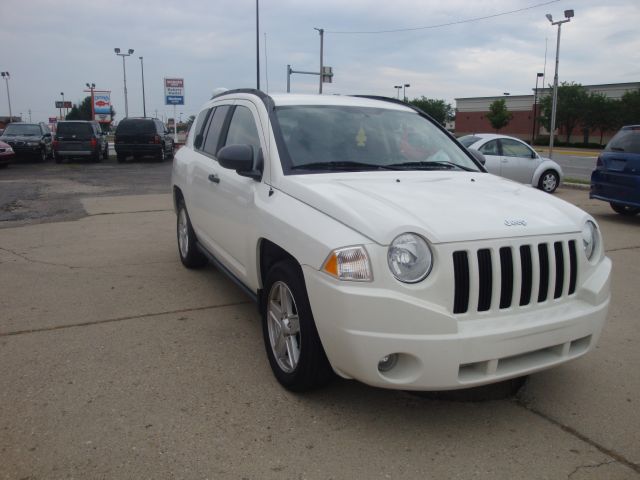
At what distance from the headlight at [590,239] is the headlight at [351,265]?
141 cm

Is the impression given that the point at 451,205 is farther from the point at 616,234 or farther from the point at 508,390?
the point at 616,234

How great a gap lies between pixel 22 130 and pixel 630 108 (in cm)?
5110

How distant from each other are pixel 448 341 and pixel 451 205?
811 mm

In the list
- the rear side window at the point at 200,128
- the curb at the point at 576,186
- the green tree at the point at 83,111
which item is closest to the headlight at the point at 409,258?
the rear side window at the point at 200,128

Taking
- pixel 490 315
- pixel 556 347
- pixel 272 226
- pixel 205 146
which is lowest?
pixel 556 347

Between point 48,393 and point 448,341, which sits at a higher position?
point 448,341

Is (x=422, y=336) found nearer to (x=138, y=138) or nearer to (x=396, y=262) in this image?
(x=396, y=262)

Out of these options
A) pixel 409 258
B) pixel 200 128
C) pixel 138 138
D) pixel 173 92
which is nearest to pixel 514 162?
pixel 200 128

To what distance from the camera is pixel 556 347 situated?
312cm

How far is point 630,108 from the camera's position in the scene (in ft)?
174

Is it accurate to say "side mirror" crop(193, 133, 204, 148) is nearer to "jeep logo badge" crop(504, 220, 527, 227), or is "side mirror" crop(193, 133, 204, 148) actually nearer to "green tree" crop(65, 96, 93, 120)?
"jeep logo badge" crop(504, 220, 527, 227)

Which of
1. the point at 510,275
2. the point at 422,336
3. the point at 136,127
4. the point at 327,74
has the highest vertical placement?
the point at 327,74

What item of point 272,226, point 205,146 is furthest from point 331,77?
point 272,226

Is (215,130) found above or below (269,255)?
above
